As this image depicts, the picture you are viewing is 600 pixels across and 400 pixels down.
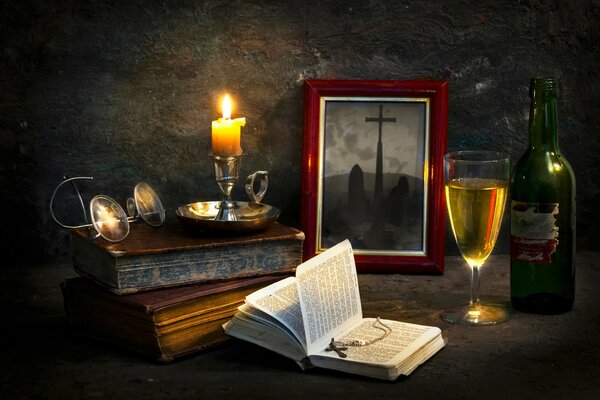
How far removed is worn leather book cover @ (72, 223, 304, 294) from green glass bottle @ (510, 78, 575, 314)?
0.43m

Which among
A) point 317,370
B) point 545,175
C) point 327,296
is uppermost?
point 545,175

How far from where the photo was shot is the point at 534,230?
5.56 feet

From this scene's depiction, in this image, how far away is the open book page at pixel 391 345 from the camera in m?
1.42

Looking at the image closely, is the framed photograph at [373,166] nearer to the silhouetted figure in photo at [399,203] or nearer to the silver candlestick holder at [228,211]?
the silhouetted figure in photo at [399,203]

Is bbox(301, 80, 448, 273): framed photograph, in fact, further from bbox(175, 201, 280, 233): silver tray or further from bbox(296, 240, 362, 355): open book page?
bbox(296, 240, 362, 355): open book page

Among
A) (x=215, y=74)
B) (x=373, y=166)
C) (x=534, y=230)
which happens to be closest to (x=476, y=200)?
(x=534, y=230)

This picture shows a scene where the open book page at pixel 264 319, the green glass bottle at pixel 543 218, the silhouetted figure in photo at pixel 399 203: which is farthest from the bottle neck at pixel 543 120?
the open book page at pixel 264 319

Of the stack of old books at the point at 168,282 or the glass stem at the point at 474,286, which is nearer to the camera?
the stack of old books at the point at 168,282

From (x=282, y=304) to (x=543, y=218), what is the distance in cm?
53

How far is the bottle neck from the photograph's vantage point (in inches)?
67.0

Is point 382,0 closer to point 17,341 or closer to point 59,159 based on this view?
point 59,159

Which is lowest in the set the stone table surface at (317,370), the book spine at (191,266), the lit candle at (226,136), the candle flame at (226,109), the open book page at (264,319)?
the stone table surface at (317,370)

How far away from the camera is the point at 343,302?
1.58 m

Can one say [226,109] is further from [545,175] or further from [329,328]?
[545,175]
